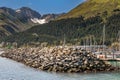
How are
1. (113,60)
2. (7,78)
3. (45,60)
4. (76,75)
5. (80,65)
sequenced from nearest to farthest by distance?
(7,78) < (76,75) < (80,65) < (45,60) < (113,60)

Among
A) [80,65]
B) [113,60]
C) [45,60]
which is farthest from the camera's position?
[113,60]

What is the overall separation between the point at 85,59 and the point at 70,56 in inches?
146

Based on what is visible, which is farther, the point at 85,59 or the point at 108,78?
the point at 85,59

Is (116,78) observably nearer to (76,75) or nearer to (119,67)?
(76,75)

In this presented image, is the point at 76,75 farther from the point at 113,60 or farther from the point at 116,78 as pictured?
the point at 113,60

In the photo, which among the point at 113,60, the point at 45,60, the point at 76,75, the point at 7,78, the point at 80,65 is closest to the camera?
the point at 7,78

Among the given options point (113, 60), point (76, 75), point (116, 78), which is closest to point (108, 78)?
point (116, 78)

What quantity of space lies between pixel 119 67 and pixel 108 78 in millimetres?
16923

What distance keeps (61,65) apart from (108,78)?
50.5 feet

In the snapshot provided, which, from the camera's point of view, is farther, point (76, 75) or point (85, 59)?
point (85, 59)

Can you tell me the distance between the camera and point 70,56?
87562mm

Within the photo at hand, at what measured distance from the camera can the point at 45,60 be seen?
92688mm

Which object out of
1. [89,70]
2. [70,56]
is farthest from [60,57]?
[89,70]

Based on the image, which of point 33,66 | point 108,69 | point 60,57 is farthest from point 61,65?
point 33,66
